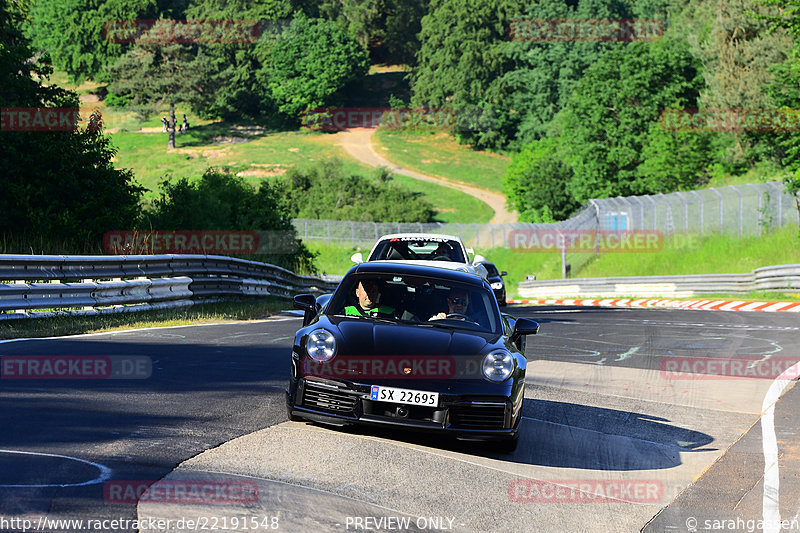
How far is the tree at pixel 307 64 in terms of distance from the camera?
12762cm

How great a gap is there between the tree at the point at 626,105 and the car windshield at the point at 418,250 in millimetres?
54509

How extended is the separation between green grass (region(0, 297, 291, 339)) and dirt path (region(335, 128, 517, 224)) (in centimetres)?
7239

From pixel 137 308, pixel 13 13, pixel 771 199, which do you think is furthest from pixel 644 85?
pixel 137 308

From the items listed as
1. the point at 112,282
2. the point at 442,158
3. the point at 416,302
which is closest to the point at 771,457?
the point at 416,302

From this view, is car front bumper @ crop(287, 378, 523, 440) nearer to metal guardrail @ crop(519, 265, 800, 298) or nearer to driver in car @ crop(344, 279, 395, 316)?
driver in car @ crop(344, 279, 395, 316)

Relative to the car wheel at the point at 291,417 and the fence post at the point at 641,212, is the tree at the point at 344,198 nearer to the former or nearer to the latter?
the fence post at the point at 641,212

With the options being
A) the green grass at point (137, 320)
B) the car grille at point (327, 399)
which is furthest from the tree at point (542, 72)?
the car grille at point (327, 399)

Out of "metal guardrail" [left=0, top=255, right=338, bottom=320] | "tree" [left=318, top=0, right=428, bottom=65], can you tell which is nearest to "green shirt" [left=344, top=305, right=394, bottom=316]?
"metal guardrail" [left=0, top=255, right=338, bottom=320]

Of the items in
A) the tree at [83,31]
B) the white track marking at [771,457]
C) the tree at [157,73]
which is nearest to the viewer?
the white track marking at [771,457]

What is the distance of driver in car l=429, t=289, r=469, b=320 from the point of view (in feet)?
27.2

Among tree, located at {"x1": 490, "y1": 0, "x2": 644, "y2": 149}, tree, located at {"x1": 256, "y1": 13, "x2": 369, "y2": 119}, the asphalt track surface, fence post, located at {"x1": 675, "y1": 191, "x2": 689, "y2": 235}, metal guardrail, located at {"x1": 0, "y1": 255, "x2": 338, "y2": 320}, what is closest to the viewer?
the asphalt track surface

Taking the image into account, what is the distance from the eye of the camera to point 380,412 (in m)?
6.99

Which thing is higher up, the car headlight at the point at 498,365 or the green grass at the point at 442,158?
the green grass at the point at 442,158

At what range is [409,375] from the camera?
7074 millimetres
